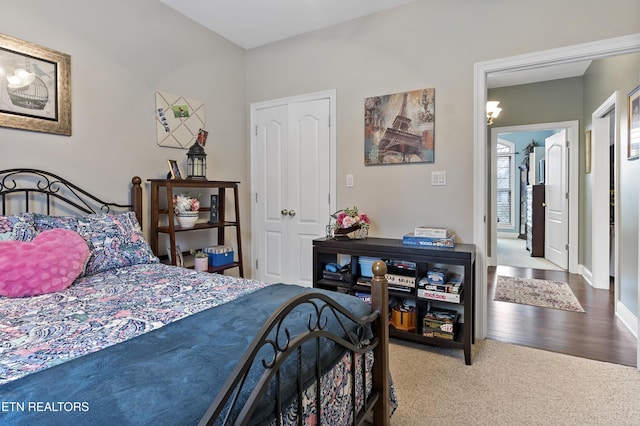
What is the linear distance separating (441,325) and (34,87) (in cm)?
317

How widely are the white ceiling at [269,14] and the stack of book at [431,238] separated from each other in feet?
4.27

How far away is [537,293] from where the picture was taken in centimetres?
396

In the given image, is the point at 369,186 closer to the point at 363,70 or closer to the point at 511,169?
the point at 363,70

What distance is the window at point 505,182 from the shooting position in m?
8.74

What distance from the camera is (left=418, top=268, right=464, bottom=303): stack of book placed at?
2.48 metres

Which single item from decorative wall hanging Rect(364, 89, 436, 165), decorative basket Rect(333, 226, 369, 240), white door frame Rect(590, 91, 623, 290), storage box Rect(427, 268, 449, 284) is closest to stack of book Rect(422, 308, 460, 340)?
storage box Rect(427, 268, 449, 284)

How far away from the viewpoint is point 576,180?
4855 millimetres

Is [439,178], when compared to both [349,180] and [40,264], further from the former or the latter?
[40,264]

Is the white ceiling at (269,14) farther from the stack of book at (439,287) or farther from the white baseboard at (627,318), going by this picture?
the white baseboard at (627,318)

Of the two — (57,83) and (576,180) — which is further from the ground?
(57,83)

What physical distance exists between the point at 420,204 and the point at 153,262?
2.12 metres

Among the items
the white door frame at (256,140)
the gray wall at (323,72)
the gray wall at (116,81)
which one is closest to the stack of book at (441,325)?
the gray wall at (323,72)

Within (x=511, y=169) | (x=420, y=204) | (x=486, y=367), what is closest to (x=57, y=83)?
(x=420, y=204)

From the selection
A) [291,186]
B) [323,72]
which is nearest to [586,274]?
[291,186]
